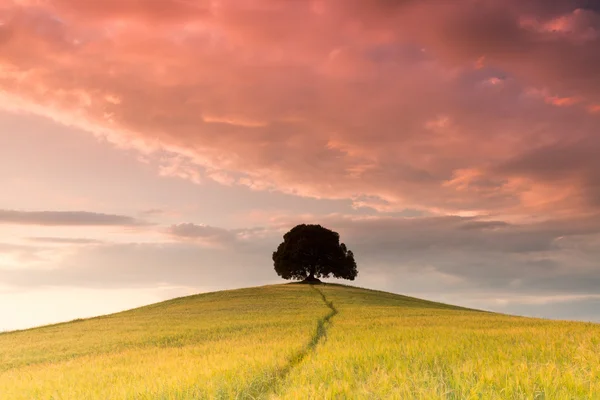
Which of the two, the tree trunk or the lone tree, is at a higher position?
the lone tree

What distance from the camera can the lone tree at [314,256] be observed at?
71.4m

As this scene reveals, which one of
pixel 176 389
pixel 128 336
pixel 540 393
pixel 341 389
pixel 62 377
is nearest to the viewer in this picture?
pixel 540 393

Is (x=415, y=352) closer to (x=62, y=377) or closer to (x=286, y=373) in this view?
(x=286, y=373)

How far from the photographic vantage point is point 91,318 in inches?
1693

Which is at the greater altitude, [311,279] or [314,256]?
[314,256]

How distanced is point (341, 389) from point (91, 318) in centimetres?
4193

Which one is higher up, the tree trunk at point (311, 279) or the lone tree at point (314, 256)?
the lone tree at point (314, 256)

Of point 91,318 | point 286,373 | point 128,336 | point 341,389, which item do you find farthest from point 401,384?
point 91,318

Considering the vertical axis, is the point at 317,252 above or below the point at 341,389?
above

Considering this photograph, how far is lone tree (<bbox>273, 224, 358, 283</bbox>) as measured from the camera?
71.4 meters

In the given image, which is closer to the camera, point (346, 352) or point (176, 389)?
point (176, 389)

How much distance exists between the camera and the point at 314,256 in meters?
71.9

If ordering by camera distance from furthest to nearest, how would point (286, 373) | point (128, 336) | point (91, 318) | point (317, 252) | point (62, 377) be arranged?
point (317, 252)
point (91, 318)
point (128, 336)
point (62, 377)
point (286, 373)

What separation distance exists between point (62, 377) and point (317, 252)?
60655mm
